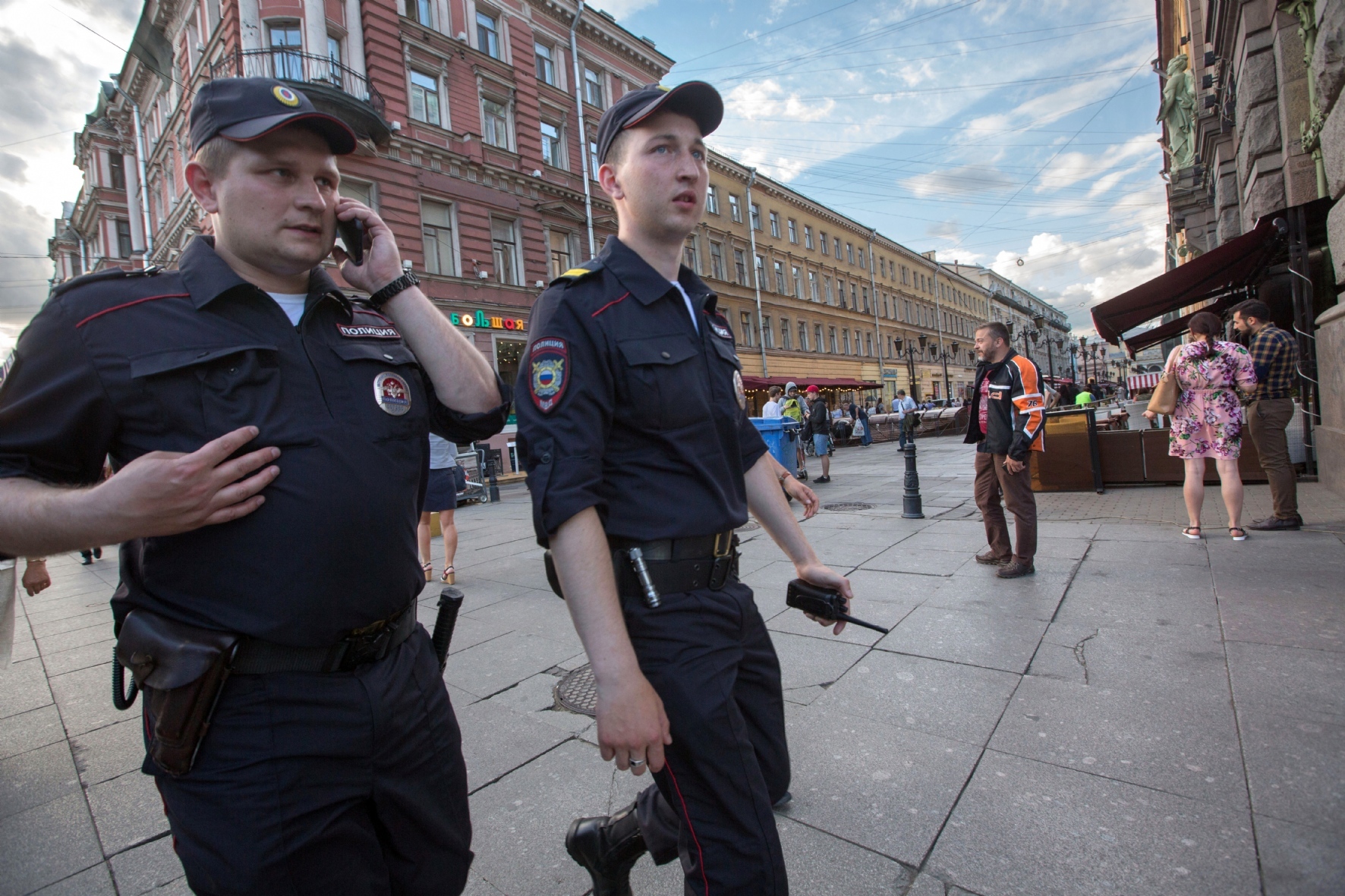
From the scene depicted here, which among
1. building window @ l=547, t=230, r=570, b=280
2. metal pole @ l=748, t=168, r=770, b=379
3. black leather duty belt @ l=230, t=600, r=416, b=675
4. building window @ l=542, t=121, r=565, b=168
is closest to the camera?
black leather duty belt @ l=230, t=600, r=416, b=675

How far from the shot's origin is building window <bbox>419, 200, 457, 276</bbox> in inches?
732

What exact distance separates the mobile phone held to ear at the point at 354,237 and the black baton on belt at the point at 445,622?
0.84 metres

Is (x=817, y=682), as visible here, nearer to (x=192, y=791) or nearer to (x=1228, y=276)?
(x=192, y=791)

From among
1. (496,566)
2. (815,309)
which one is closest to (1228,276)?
(496,566)

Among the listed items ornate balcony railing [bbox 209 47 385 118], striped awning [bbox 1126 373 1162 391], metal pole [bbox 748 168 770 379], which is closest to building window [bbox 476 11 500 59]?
ornate balcony railing [bbox 209 47 385 118]

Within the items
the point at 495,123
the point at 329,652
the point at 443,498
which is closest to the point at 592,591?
the point at 329,652

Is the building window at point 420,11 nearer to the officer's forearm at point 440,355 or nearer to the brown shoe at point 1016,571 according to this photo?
the brown shoe at point 1016,571

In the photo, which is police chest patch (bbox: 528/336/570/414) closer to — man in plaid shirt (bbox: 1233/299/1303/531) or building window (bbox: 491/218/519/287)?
man in plaid shirt (bbox: 1233/299/1303/531)

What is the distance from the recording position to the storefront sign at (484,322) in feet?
60.5

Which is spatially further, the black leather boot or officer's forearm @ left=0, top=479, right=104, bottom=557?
the black leather boot

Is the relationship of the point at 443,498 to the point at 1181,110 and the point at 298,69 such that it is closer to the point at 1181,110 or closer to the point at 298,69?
the point at 298,69

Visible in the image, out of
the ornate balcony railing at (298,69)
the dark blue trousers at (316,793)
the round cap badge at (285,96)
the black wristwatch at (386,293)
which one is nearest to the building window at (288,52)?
the ornate balcony railing at (298,69)

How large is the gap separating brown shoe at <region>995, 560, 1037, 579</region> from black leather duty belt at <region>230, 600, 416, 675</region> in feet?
14.8

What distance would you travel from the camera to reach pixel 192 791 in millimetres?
1178
